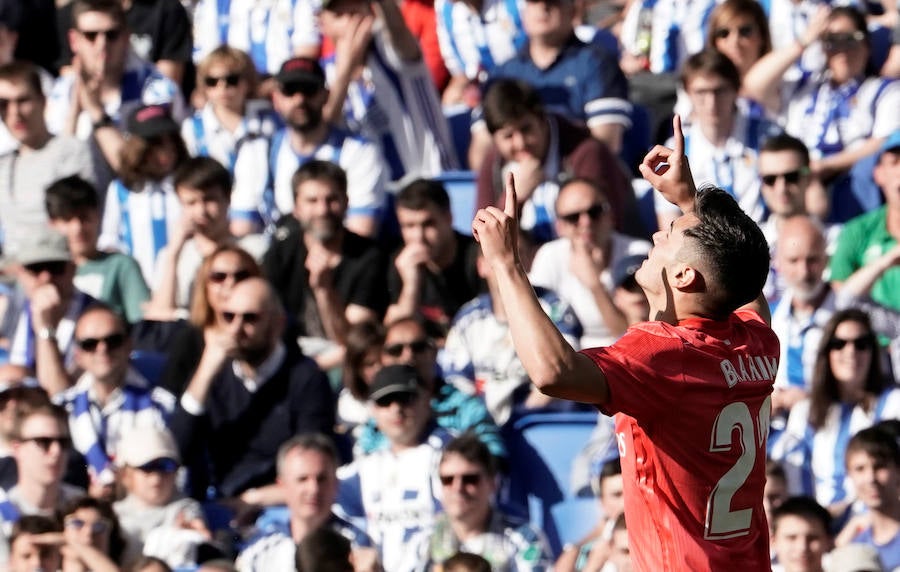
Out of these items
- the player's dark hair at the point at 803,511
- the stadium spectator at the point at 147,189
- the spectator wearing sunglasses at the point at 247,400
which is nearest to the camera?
the player's dark hair at the point at 803,511

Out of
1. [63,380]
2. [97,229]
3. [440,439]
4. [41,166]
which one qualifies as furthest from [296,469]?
[41,166]

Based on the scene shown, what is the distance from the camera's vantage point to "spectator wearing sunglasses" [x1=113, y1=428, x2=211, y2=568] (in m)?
8.45

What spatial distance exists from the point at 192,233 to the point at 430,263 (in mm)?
1238

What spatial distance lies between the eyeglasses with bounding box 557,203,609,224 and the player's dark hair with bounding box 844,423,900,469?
1.64 metres

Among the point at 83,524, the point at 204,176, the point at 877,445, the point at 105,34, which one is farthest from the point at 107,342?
the point at 877,445

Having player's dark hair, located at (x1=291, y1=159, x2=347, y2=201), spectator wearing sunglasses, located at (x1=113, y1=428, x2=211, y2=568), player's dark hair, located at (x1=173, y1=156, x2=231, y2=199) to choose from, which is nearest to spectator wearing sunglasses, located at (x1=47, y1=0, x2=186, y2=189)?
player's dark hair, located at (x1=173, y1=156, x2=231, y2=199)

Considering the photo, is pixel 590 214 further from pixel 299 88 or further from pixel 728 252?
pixel 728 252

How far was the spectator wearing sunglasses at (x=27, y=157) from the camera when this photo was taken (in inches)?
420

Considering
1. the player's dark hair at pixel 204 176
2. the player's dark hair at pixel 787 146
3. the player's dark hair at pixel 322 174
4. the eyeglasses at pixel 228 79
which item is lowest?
the player's dark hair at pixel 787 146

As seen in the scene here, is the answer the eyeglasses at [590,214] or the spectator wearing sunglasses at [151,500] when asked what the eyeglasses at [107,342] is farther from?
the eyeglasses at [590,214]

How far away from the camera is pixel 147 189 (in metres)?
10.5

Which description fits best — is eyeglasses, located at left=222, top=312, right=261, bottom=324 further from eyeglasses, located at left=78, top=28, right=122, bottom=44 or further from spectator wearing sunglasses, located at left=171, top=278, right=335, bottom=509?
eyeglasses, located at left=78, top=28, right=122, bottom=44

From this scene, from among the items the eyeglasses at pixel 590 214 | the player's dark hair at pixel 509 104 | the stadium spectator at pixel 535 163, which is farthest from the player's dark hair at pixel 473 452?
the player's dark hair at pixel 509 104

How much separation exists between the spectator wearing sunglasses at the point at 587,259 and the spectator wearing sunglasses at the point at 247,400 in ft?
3.78
